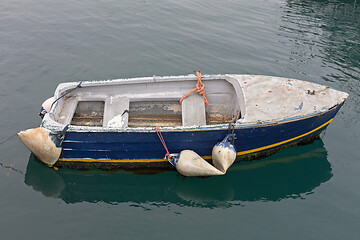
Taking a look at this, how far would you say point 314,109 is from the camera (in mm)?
10406

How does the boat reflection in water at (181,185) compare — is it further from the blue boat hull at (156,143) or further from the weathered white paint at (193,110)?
the weathered white paint at (193,110)

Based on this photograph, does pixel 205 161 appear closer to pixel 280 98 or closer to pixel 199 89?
pixel 199 89

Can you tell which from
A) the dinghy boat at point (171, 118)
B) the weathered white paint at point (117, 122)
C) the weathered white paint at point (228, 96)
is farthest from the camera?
the weathered white paint at point (117, 122)

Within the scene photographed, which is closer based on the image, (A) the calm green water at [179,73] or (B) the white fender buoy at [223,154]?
(A) the calm green water at [179,73]

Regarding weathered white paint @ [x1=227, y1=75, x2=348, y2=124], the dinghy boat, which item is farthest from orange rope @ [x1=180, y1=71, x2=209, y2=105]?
weathered white paint @ [x1=227, y1=75, x2=348, y2=124]

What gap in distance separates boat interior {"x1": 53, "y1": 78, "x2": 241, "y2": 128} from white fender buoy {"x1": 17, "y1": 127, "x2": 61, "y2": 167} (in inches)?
72.2

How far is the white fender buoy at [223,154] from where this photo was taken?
9.52 meters

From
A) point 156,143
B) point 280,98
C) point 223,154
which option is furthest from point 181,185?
point 280,98

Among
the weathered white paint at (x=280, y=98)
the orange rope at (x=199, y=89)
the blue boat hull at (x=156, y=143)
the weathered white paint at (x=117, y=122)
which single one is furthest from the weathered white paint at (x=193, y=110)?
the weathered white paint at (x=117, y=122)

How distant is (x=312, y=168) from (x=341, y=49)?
10720mm

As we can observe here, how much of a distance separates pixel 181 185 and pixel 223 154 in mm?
1785

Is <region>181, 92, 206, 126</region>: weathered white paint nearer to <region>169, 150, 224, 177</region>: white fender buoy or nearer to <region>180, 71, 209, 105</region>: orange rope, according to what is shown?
<region>180, 71, 209, 105</region>: orange rope

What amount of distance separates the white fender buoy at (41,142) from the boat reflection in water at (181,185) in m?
0.96

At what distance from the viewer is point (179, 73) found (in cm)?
1581
